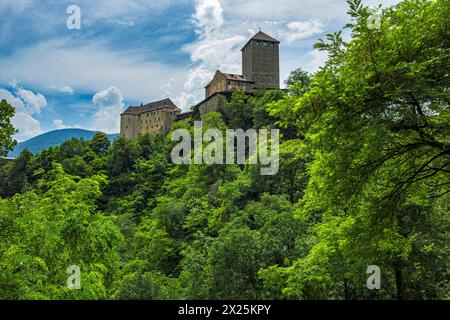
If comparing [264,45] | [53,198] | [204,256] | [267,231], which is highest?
[264,45]

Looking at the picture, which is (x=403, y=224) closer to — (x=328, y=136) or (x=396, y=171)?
(x=396, y=171)

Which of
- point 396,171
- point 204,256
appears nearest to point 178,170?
point 204,256

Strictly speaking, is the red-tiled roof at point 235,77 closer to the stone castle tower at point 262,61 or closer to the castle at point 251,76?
the castle at point 251,76

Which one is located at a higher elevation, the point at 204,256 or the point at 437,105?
the point at 437,105

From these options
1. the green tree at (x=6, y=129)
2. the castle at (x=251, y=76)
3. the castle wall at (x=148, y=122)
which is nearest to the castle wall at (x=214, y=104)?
the castle at (x=251, y=76)

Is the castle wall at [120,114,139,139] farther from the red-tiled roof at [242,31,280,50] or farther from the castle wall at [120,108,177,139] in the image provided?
the red-tiled roof at [242,31,280,50]

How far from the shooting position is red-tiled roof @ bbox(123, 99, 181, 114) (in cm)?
8088

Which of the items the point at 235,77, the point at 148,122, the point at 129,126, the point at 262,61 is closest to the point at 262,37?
the point at 262,61

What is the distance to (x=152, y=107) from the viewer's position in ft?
273

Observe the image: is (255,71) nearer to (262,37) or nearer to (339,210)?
(262,37)

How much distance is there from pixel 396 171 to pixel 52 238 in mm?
8520

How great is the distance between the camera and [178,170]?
144ft

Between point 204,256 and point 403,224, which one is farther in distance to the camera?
point 204,256

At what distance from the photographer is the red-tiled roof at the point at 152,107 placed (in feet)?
265
